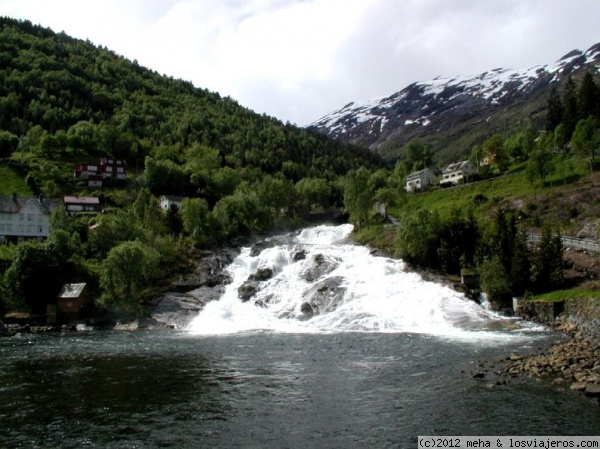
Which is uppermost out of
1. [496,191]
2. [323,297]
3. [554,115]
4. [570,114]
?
[554,115]

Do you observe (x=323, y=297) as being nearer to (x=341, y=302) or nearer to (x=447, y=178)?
(x=341, y=302)

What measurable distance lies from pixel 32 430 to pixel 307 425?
1226 cm

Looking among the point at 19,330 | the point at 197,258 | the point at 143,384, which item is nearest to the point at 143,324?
the point at 19,330

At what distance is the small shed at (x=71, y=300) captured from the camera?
218 feet

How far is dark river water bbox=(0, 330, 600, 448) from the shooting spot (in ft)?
74.8

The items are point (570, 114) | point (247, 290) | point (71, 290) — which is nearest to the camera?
point (71, 290)

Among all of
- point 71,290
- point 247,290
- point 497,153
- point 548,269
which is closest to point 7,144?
point 71,290

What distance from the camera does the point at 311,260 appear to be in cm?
7650

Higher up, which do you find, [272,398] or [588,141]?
[588,141]

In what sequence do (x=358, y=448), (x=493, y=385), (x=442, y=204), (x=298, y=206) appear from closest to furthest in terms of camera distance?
(x=358, y=448) → (x=493, y=385) → (x=442, y=204) → (x=298, y=206)

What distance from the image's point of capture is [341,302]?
62.5 metres

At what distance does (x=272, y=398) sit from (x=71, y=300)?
47190mm

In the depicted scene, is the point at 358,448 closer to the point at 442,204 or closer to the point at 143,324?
the point at 143,324

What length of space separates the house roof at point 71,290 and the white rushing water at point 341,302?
A: 1614 centimetres
